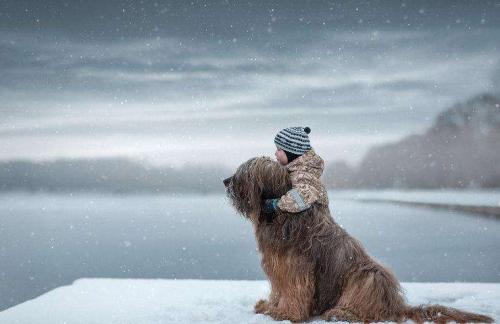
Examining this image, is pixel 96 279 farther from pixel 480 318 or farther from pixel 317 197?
pixel 480 318

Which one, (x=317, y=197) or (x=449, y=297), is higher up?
(x=317, y=197)

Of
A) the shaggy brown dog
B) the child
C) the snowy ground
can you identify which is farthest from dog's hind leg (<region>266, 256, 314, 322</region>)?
the child

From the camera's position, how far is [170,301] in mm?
6594

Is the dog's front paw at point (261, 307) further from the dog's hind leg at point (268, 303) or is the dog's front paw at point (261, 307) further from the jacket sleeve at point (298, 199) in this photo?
the jacket sleeve at point (298, 199)

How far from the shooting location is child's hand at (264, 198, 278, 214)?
16.4 feet

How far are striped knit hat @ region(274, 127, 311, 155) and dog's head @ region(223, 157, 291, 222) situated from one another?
253 millimetres

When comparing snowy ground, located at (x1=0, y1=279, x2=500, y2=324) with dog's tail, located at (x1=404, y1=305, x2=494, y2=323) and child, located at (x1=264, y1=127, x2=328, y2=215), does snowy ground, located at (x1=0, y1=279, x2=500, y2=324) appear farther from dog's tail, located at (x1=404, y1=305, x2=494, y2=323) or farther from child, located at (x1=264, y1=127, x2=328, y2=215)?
child, located at (x1=264, y1=127, x2=328, y2=215)

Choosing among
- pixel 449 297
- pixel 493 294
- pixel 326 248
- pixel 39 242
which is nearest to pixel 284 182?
pixel 326 248

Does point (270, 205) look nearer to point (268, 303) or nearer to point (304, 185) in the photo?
point (304, 185)

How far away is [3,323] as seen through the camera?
5.90 meters

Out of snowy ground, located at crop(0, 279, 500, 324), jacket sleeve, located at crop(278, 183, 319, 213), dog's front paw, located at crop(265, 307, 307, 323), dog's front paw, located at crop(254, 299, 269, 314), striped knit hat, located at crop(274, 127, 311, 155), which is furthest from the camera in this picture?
snowy ground, located at crop(0, 279, 500, 324)

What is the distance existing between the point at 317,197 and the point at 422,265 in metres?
27.4

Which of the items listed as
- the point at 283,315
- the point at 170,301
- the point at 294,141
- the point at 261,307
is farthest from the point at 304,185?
the point at 170,301

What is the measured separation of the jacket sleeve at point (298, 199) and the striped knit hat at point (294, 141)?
0.44 meters
